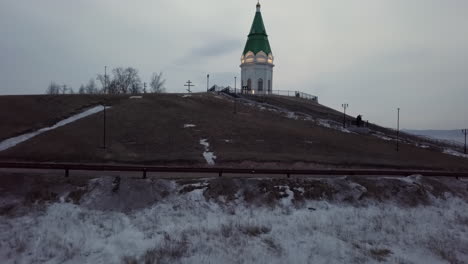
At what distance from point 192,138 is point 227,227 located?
19.7m

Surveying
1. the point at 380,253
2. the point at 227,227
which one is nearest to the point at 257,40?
the point at 227,227

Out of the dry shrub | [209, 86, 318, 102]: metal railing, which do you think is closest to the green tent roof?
[209, 86, 318, 102]: metal railing

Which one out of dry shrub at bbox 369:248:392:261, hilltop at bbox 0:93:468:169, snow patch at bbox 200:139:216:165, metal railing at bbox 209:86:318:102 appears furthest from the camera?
metal railing at bbox 209:86:318:102

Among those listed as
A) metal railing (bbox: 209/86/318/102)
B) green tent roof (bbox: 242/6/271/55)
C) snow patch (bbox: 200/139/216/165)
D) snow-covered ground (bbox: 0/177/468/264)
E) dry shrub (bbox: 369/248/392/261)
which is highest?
green tent roof (bbox: 242/6/271/55)

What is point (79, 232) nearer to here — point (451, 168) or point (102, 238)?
point (102, 238)

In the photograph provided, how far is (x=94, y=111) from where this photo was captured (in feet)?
137

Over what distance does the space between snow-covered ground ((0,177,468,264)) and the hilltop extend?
9.10 meters

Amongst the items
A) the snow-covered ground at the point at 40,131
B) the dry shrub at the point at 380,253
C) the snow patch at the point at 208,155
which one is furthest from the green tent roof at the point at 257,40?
the dry shrub at the point at 380,253

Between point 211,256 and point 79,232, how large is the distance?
19.3 ft

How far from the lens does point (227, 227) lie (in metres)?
13.9

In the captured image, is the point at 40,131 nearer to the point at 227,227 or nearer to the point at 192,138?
the point at 192,138

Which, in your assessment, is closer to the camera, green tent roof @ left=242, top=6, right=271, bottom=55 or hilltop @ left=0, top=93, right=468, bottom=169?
hilltop @ left=0, top=93, right=468, bottom=169

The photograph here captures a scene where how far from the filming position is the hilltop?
26.8m

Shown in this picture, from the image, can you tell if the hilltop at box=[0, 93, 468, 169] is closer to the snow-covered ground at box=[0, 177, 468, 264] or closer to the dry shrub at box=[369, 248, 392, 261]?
the snow-covered ground at box=[0, 177, 468, 264]
